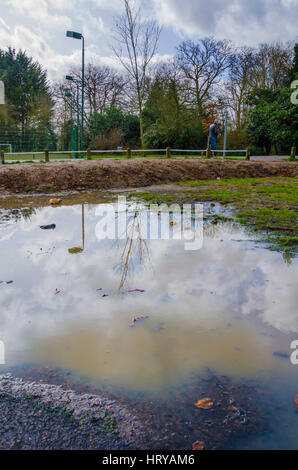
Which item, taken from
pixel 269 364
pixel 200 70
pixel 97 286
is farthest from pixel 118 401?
pixel 200 70

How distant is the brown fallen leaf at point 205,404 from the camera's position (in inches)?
81.6

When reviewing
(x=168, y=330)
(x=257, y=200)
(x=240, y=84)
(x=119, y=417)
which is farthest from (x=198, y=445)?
(x=240, y=84)

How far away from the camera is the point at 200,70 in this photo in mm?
27766

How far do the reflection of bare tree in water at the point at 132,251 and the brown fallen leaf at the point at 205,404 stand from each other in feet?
5.62

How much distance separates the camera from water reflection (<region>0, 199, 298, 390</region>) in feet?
8.24

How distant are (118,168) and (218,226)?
7.23 meters

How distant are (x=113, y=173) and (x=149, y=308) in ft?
31.7

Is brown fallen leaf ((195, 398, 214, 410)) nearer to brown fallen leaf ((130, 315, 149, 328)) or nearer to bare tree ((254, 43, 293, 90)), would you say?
brown fallen leaf ((130, 315, 149, 328))

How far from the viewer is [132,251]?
4.82 metres

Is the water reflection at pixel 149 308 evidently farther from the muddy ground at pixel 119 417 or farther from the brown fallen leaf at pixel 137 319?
the muddy ground at pixel 119 417

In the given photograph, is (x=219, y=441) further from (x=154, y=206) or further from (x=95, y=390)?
(x=154, y=206)

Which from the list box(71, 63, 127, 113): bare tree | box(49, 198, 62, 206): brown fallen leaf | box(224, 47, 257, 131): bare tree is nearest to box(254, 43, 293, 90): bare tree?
box(224, 47, 257, 131): bare tree

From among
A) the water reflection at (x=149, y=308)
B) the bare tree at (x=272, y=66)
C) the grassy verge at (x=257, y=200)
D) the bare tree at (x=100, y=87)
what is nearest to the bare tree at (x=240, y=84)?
the bare tree at (x=272, y=66)

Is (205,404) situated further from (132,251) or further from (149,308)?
(132,251)
